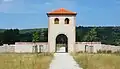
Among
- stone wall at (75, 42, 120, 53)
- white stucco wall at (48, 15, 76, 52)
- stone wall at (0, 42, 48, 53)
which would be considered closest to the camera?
stone wall at (75, 42, 120, 53)

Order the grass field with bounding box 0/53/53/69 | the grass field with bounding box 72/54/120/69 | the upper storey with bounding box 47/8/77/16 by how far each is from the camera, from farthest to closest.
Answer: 1. the upper storey with bounding box 47/8/77/16
2. the grass field with bounding box 72/54/120/69
3. the grass field with bounding box 0/53/53/69

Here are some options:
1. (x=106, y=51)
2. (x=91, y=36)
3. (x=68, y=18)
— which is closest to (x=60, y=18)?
(x=68, y=18)

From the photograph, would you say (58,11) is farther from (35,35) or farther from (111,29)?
(111,29)

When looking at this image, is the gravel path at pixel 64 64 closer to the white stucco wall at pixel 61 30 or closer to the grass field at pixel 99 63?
the grass field at pixel 99 63

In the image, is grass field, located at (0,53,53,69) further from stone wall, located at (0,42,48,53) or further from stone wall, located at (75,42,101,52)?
stone wall, located at (75,42,101,52)

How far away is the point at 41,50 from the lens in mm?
56312

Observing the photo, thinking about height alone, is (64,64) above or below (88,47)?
below

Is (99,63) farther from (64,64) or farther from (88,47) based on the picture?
(88,47)

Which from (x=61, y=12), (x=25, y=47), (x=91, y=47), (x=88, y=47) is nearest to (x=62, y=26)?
(x=61, y=12)

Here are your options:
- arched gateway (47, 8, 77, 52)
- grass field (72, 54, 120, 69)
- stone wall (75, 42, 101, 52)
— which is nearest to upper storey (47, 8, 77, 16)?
arched gateway (47, 8, 77, 52)

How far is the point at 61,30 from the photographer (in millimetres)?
56875

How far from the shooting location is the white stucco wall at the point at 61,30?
56.2 m

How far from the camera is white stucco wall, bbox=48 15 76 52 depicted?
56156 mm

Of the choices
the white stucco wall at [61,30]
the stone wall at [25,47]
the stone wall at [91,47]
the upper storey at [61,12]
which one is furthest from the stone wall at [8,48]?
the stone wall at [91,47]
